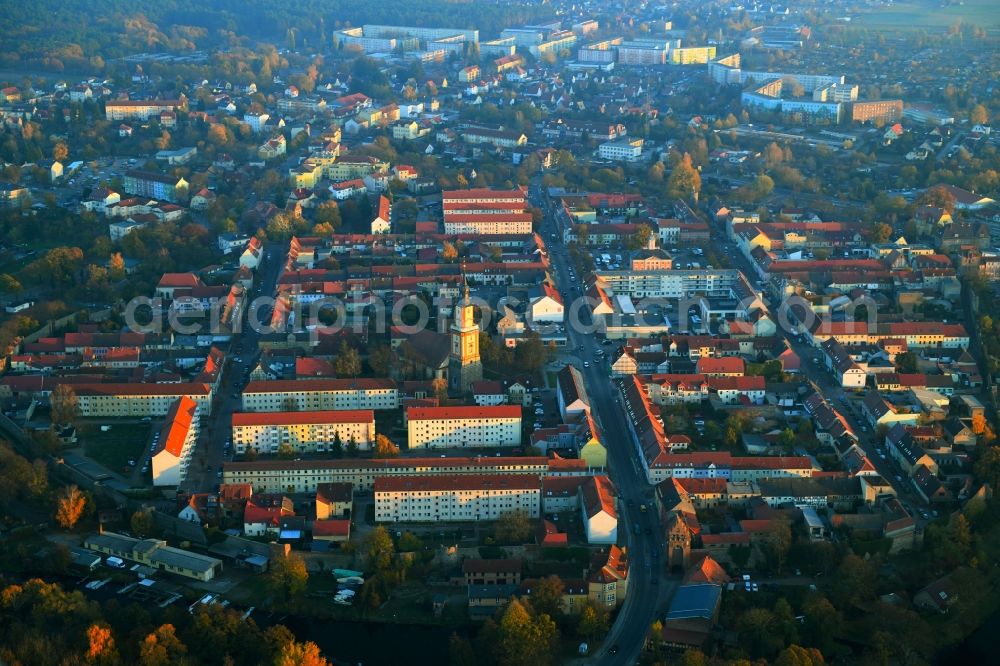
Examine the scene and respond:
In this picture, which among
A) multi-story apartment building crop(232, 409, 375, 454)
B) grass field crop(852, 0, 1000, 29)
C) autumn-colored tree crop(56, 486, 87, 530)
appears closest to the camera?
autumn-colored tree crop(56, 486, 87, 530)

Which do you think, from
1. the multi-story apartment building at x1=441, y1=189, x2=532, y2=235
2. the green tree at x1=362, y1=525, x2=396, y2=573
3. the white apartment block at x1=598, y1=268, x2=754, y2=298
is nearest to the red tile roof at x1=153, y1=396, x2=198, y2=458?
the green tree at x1=362, y1=525, x2=396, y2=573

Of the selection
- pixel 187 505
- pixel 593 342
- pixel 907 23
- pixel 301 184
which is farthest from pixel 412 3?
pixel 187 505

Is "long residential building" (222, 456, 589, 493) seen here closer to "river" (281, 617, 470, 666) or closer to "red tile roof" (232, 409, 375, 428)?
"red tile roof" (232, 409, 375, 428)

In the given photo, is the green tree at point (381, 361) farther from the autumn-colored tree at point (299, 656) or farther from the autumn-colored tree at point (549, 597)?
the autumn-colored tree at point (299, 656)

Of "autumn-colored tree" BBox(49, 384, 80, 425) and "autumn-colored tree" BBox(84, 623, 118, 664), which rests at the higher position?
"autumn-colored tree" BBox(84, 623, 118, 664)

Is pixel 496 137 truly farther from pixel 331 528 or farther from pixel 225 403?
pixel 331 528

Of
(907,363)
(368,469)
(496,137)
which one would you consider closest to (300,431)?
(368,469)
